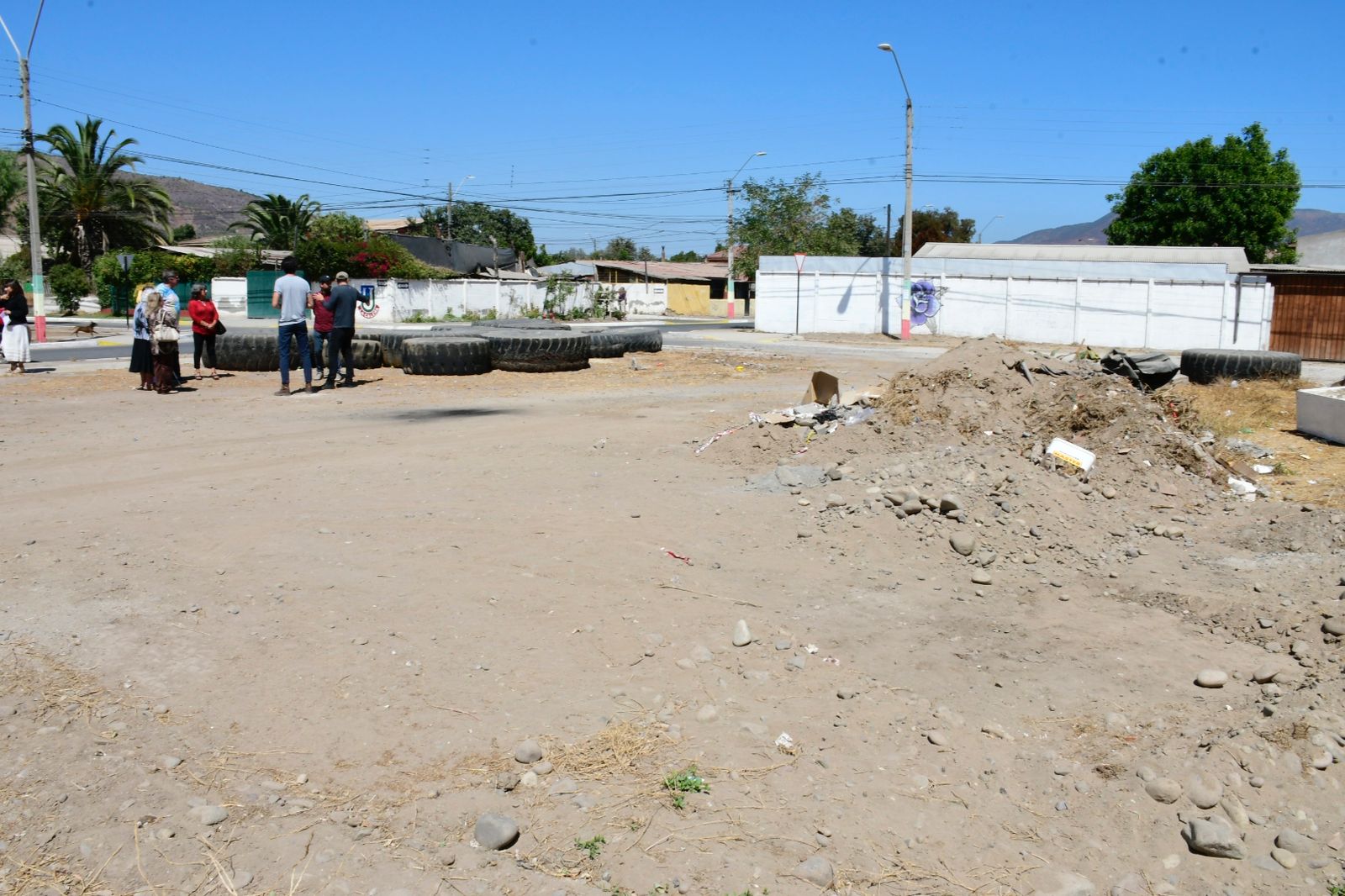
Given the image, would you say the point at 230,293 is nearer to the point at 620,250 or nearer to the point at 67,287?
the point at 67,287

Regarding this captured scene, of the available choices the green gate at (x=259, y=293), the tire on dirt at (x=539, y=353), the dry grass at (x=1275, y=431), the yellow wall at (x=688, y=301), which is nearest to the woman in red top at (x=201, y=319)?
the tire on dirt at (x=539, y=353)

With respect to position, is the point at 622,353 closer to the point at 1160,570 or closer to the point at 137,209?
the point at 1160,570

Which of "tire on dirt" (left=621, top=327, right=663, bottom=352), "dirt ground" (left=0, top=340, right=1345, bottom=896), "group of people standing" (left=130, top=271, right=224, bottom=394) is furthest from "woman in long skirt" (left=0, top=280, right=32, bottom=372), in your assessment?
"tire on dirt" (left=621, top=327, right=663, bottom=352)

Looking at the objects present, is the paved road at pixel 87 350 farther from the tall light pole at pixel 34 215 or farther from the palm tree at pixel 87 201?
the palm tree at pixel 87 201

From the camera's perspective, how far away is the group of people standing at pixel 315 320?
13258mm

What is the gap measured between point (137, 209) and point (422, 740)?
5563 cm

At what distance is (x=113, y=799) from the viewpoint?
11.8 feet

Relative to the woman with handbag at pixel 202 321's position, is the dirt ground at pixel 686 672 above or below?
below

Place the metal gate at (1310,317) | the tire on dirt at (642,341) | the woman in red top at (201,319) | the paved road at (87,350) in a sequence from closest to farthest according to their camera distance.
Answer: the woman in red top at (201,319)
the paved road at (87,350)
the tire on dirt at (642,341)
the metal gate at (1310,317)

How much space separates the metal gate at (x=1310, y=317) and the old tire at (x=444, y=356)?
941 inches

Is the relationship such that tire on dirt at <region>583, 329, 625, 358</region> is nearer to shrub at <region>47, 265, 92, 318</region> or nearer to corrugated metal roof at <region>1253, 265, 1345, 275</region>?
corrugated metal roof at <region>1253, 265, 1345, 275</region>

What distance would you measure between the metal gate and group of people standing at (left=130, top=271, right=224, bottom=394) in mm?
27814

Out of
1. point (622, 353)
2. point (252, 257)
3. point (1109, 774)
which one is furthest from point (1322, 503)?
point (252, 257)

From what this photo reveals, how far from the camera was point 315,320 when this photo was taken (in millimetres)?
14555
